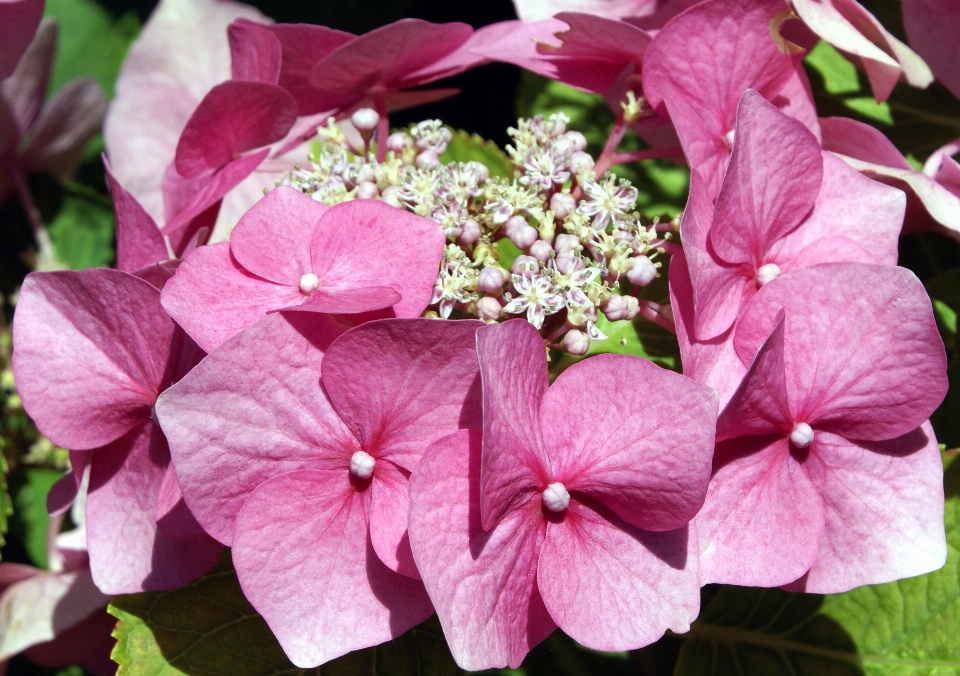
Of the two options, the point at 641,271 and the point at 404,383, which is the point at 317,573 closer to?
the point at 404,383

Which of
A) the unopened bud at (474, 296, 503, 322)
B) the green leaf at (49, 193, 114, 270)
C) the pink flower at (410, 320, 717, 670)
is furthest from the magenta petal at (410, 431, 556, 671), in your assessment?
the green leaf at (49, 193, 114, 270)

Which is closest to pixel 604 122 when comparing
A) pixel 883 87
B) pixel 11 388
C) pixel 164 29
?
pixel 883 87

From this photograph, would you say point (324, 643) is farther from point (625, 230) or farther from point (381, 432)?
point (625, 230)

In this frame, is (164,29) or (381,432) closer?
(381,432)

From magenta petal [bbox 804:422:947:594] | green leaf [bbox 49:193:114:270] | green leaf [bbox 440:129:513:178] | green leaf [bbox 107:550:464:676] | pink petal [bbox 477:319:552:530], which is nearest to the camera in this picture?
pink petal [bbox 477:319:552:530]

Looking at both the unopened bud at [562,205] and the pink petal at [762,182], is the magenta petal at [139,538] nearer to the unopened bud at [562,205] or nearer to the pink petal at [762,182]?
the unopened bud at [562,205]

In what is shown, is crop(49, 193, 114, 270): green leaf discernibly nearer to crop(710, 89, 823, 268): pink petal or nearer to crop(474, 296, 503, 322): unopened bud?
crop(474, 296, 503, 322): unopened bud
